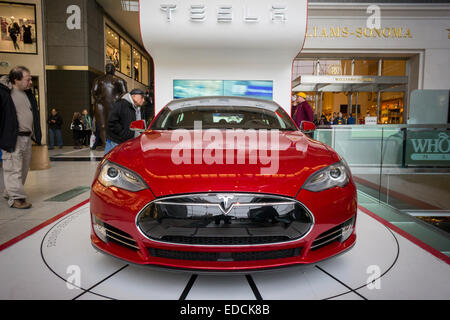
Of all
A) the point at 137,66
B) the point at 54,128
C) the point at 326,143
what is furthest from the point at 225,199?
the point at 137,66

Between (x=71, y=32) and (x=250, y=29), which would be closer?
(x=250, y=29)

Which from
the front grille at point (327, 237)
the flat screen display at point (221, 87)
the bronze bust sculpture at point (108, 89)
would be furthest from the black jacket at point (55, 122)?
the front grille at point (327, 237)

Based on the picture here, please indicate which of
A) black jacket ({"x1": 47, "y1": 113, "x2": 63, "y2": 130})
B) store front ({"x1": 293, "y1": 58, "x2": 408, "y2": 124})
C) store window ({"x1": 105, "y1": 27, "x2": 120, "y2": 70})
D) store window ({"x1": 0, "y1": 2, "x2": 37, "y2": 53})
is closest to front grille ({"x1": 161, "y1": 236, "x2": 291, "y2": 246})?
black jacket ({"x1": 47, "y1": 113, "x2": 63, "y2": 130})

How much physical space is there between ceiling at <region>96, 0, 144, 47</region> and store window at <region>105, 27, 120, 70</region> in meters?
0.62

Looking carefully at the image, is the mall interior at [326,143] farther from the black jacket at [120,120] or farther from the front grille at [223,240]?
the black jacket at [120,120]

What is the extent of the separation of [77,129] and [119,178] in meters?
10.1

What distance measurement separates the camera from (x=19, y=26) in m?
10.8

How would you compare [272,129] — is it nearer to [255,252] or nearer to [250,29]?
[255,252]

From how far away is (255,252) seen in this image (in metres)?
1.46

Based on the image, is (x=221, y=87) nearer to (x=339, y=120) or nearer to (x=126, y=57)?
(x=339, y=120)

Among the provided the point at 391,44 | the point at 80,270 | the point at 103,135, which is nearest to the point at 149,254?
the point at 80,270

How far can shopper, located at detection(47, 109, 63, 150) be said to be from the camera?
402 inches

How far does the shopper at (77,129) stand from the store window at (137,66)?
7150mm

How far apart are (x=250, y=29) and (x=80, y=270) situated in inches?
190
